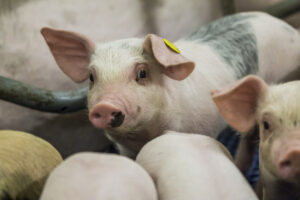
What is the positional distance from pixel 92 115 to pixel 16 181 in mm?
307

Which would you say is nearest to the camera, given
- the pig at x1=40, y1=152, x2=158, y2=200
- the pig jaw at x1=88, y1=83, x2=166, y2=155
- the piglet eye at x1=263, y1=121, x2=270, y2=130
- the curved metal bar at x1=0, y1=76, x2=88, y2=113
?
the pig at x1=40, y1=152, x2=158, y2=200

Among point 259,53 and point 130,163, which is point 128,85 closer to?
point 130,163

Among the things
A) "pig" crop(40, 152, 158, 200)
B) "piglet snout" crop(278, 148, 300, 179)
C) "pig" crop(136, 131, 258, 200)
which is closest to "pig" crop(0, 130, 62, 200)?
"pig" crop(40, 152, 158, 200)

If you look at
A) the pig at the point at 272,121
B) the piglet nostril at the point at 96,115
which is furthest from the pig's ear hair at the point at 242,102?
the piglet nostril at the point at 96,115

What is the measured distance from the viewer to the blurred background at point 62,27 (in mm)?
1829

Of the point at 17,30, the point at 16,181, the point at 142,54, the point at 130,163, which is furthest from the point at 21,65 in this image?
the point at 130,163

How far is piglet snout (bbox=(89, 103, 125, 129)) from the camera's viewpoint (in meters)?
1.14

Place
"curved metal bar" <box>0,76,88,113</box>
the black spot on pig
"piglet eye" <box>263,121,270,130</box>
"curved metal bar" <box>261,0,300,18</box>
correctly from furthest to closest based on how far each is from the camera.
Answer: "curved metal bar" <box>261,0,300,18</box>
the black spot on pig
"curved metal bar" <box>0,76,88,113</box>
"piglet eye" <box>263,121,270,130</box>

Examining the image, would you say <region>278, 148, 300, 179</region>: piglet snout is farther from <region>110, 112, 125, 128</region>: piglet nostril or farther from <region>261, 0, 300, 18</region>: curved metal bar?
<region>261, 0, 300, 18</region>: curved metal bar

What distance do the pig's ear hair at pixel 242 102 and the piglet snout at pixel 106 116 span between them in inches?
12.5

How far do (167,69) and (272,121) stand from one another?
467mm

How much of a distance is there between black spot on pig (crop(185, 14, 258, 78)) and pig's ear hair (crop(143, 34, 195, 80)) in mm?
518

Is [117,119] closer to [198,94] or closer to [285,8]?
[198,94]

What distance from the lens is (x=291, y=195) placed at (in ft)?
3.80
